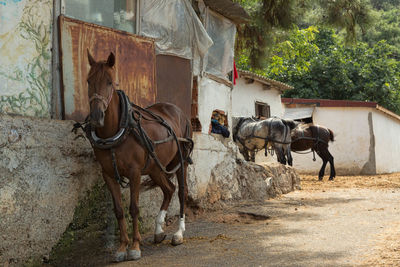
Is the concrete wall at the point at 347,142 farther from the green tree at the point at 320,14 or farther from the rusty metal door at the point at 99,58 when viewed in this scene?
the rusty metal door at the point at 99,58

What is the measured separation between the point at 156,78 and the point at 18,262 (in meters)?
3.41

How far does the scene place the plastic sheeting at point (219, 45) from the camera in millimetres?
9234

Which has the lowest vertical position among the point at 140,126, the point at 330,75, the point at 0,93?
the point at 140,126

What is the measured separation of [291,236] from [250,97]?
434 inches

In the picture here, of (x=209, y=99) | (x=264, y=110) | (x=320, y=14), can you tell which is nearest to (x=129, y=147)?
(x=209, y=99)

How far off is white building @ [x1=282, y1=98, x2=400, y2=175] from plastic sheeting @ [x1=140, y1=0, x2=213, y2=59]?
11494 millimetres

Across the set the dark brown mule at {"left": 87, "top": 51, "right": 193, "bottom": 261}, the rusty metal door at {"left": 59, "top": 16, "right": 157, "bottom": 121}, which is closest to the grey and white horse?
the rusty metal door at {"left": 59, "top": 16, "right": 157, "bottom": 121}

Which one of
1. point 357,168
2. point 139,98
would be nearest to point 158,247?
point 139,98

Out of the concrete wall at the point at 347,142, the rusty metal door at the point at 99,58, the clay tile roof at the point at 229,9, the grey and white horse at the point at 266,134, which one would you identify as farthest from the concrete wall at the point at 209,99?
the concrete wall at the point at 347,142

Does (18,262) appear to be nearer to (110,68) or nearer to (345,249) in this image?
(110,68)

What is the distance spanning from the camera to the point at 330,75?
27156 mm

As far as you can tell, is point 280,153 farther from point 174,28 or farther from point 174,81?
point 174,28

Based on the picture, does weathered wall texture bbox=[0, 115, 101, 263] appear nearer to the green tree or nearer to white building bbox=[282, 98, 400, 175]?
the green tree

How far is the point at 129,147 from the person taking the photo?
4.81m
